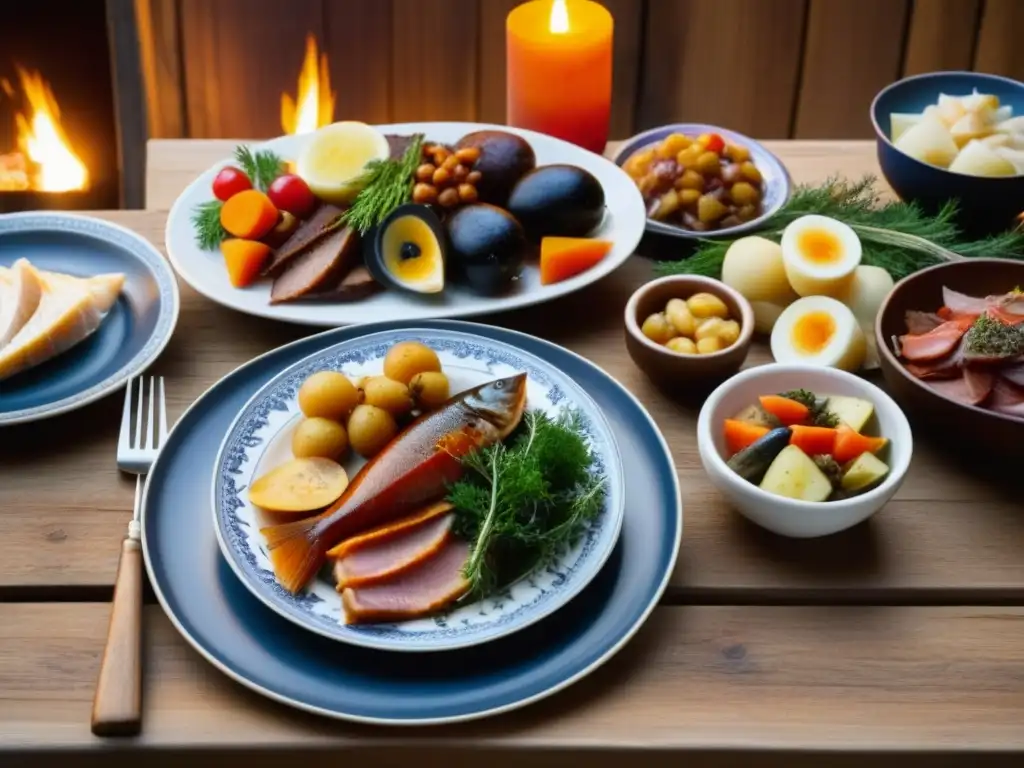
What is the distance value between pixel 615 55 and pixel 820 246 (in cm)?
125

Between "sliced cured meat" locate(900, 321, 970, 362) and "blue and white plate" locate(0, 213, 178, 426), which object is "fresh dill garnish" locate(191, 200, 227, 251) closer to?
"blue and white plate" locate(0, 213, 178, 426)

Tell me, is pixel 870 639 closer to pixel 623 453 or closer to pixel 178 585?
pixel 623 453

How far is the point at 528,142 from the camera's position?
1577 millimetres

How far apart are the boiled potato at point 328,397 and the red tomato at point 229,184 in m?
0.42

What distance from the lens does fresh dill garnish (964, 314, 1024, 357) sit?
1.12 m

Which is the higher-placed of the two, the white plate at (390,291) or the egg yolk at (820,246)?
the egg yolk at (820,246)

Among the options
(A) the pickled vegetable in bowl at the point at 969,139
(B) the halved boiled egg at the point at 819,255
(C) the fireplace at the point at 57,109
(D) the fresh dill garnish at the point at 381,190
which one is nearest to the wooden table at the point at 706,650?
(B) the halved boiled egg at the point at 819,255

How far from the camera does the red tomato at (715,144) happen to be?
155 centimetres

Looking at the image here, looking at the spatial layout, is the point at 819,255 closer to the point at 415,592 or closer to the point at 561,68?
the point at 561,68

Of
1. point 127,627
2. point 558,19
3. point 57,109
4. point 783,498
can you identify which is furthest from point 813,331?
point 57,109

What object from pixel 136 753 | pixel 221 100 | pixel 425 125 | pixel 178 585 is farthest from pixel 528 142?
pixel 221 100

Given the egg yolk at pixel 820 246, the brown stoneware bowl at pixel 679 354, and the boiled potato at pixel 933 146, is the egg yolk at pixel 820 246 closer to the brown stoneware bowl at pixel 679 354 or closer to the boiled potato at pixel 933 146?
the brown stoneware bowl at pixel 679 354

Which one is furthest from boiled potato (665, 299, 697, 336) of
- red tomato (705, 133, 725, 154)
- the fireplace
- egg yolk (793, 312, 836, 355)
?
the fireplace

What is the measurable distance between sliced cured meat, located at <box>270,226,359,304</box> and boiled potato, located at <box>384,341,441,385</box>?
210mm
